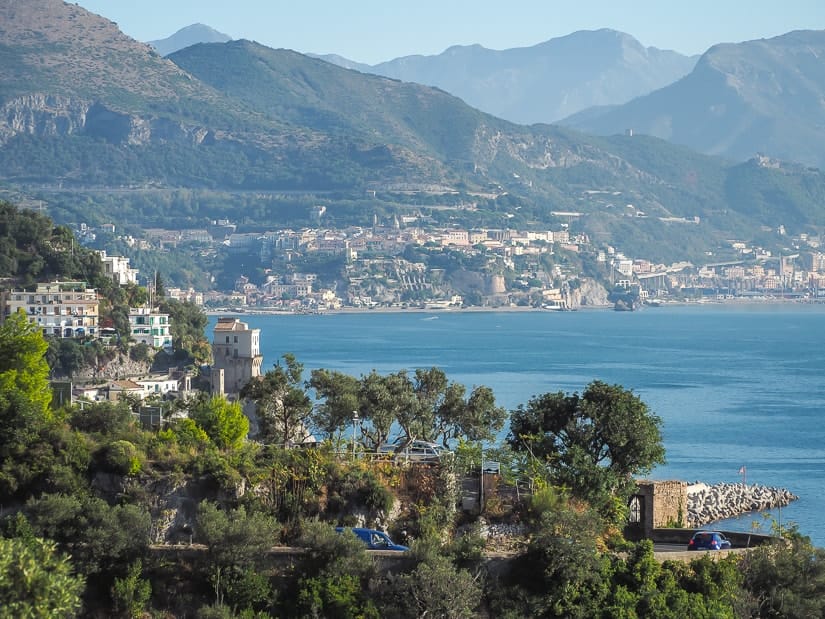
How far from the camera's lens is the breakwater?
36969 millimetres

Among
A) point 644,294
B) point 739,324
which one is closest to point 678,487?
point 739,324

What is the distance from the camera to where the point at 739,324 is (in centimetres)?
13638

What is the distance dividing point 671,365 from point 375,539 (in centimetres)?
6673

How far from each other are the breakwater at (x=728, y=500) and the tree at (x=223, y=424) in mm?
16034

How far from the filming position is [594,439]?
67.2ft

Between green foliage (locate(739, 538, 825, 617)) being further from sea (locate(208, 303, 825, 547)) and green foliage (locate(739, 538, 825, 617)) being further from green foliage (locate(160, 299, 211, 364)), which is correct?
green foliage (locate(160, 299, 211, 364))

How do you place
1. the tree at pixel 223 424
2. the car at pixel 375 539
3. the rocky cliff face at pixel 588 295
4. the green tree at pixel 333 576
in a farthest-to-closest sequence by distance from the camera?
the rocky cliff face at pixel 588 295, the tree at pixel 223 424, the car at pixel 375 539, the green tree at pixel 333 576

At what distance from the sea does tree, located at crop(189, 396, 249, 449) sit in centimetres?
653

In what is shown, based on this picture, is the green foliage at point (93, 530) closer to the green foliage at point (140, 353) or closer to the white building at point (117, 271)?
the green foliage at point (140, 353)

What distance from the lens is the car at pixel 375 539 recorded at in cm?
1757

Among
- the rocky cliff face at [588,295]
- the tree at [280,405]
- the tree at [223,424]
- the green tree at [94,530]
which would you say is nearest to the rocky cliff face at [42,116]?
the rocky cliff face at [588,295]

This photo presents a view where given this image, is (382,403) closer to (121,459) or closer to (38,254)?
(121,459)

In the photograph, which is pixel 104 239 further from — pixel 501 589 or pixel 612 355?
pixel 501 589

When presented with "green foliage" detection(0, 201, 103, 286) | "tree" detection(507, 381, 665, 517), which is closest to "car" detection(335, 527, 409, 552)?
"tree" detection(507, 381, 665, 517)
